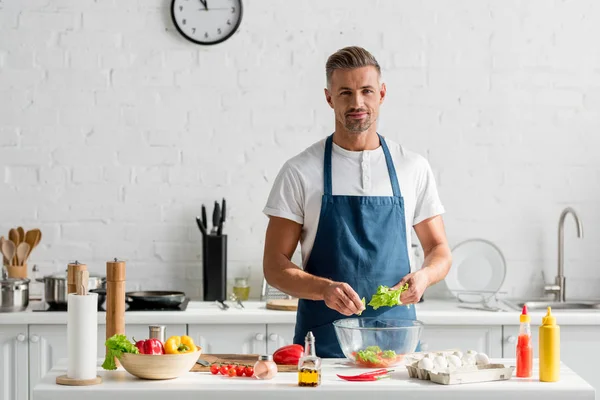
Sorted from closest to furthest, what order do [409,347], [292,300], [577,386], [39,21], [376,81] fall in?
[577,386], [409,347], [376,81], [292,300], [39,21]

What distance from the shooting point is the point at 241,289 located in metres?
4.81

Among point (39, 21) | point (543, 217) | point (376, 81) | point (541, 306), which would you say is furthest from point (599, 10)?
point (39, 21)

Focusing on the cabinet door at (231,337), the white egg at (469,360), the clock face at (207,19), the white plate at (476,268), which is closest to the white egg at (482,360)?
the white egg at (469,360)

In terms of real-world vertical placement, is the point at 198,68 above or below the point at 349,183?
above

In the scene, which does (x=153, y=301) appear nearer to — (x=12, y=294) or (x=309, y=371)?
(x=12, y=294)

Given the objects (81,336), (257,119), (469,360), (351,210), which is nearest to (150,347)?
(81,336)

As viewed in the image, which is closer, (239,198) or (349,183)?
(349,183)

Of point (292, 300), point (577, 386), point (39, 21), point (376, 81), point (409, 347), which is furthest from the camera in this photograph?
point (39, 21)

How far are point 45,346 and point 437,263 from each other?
201 cm

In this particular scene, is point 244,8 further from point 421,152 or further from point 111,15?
point 421,152

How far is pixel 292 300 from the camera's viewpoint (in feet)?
14.9

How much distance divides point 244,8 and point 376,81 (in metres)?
1.72

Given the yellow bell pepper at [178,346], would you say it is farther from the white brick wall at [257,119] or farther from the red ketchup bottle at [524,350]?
the white brick wall at [257,119]

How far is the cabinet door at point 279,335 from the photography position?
439 cm
